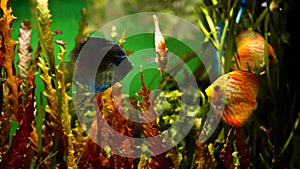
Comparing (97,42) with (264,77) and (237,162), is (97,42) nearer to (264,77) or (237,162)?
(237,162)

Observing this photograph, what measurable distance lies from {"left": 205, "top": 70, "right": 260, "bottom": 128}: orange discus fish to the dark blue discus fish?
1.59 feet

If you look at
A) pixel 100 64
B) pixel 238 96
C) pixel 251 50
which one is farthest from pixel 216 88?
pixel 251 50

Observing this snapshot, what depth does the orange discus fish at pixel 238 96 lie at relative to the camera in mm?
1688

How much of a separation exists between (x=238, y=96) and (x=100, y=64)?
665 mm

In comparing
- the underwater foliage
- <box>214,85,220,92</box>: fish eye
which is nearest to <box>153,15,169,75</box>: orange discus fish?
the underwater foliage

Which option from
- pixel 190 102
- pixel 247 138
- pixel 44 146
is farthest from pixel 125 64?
pixel 190 102

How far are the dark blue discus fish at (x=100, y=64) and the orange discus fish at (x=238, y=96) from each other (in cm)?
48

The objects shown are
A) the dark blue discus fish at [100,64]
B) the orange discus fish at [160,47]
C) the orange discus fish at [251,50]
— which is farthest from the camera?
the orange discus fish at [251,50]

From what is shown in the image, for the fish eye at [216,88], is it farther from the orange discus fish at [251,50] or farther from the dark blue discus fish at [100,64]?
the orange discus fish at [251,50]

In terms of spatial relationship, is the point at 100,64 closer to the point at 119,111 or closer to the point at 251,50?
the point at 119,111

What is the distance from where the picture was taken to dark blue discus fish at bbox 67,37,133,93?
1.93 meters

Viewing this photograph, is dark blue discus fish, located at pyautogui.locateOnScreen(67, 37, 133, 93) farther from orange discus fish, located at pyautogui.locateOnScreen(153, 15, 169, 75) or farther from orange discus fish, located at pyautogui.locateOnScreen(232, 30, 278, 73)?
orange discus fish, located at pyautogui.locateOnScreen(232, 30, 278, 73)

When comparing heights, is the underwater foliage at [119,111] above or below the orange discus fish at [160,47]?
below

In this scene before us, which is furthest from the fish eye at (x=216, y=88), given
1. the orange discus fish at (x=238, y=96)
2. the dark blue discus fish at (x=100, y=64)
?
the dark blue discus fish at (x=100, y=64)
